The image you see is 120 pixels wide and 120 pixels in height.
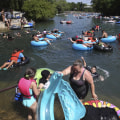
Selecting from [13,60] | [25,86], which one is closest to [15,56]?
[13,60]

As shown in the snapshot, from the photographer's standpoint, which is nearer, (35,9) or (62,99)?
(62,99)

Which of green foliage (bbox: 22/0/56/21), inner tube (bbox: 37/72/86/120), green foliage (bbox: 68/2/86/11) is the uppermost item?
green foliage (bbox: 68/2/86/11)

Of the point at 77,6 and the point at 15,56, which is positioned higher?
the point at 77,6

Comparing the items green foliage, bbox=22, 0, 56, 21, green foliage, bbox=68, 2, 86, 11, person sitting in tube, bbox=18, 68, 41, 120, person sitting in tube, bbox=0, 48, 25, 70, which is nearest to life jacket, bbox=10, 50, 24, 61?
person sitting in tube, bbox=0, 48, 25, 70

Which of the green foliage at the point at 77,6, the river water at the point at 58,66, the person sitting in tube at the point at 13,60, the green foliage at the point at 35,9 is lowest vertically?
the river water at the point at 58,66

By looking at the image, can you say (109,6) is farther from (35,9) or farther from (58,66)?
(58,66)

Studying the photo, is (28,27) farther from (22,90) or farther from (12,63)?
(22,90)

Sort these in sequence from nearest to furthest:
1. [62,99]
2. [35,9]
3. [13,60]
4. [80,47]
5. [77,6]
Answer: [62,99] < [13,60] < [80,47] < [35,9] < [77,6]

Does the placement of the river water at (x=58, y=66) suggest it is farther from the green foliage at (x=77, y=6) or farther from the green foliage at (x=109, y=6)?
the green foliage at (x=77, y=6)

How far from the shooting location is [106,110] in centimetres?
350

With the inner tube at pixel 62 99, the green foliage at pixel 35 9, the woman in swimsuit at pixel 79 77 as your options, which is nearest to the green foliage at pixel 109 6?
the green foliage at pixel 35 9

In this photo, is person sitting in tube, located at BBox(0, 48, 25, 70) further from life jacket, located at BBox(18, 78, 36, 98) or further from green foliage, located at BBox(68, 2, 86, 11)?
green foliage, located at BBox(68, 2, 86, 11)

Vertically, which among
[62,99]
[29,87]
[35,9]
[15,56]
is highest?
[35,9]

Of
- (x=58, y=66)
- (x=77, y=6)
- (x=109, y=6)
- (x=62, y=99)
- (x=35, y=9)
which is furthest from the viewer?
(x=77, y=6)
